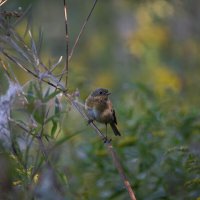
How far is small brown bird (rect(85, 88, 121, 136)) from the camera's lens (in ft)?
15.1

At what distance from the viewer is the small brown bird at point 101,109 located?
15.1 ft

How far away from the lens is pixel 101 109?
4.63 meters

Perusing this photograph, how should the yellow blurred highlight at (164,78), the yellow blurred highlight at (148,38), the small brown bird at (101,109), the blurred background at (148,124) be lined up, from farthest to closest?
1. the yellow blurred highlight at (148,38)
2. the yellow blurred highlight at (164,78)
3. the small brown bird at (101,109)
4. the blurred background at (148,124)

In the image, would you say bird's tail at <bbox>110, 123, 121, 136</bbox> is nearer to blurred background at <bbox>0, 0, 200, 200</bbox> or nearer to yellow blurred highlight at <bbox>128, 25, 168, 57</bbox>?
blurred background at <bbox>0, 0, 200, 200</bbox>

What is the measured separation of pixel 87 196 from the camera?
3.89 meters

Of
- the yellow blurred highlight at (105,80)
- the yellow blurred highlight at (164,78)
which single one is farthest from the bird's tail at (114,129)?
the yellow blurred highlight at (105,80)

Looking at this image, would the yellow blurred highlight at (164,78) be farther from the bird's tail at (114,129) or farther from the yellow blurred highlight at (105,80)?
the bird's tail at (114,129)

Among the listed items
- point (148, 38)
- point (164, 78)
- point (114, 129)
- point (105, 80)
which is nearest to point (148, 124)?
point (114, 129)

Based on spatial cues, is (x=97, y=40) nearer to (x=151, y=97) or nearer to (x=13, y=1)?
(x=13, y=1)

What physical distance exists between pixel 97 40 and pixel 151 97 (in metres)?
5.68

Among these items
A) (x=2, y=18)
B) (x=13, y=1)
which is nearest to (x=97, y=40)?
(x=13, y=1)

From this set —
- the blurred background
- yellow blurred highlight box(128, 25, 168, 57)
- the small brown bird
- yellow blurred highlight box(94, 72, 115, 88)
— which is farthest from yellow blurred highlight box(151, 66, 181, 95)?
the small brown bird

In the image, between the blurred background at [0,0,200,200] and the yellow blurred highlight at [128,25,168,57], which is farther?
the yellow blurred highlight at [128,25,168,57]

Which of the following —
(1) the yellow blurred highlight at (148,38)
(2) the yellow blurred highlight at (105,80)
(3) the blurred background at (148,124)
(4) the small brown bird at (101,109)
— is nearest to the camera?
(3) the blurred background at (148,124)
